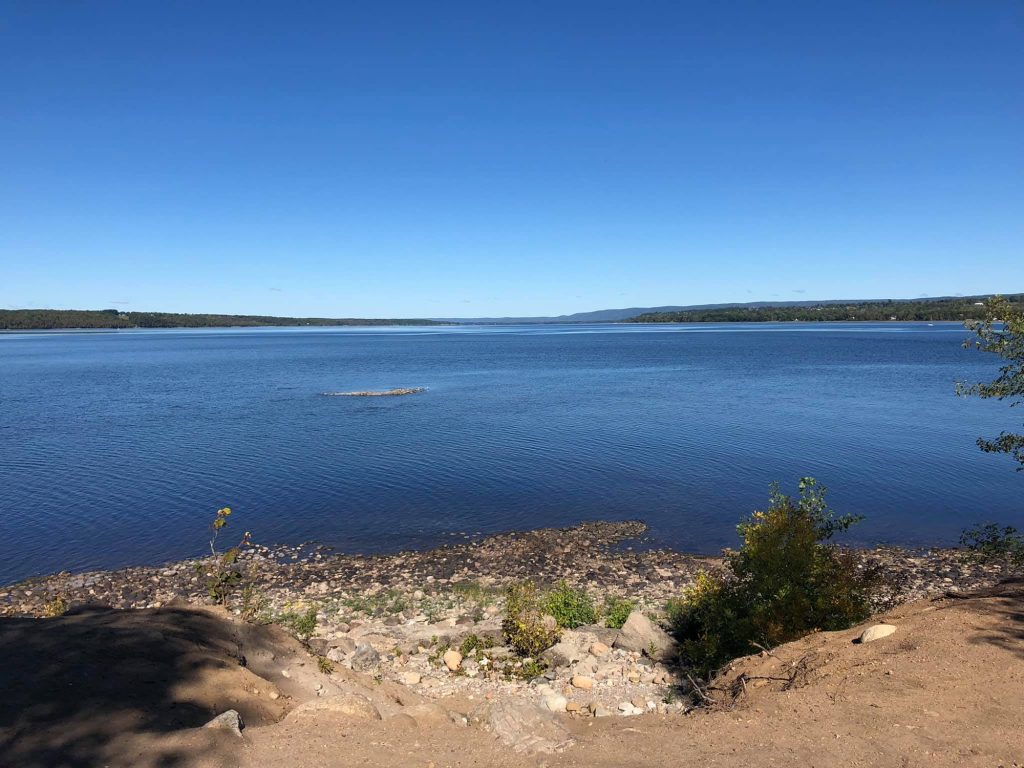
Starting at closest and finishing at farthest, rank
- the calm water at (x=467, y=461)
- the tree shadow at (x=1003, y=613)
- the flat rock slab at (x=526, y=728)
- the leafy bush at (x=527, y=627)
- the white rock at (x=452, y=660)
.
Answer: the flat rock slab at (x=526, y=728)
the tree shadow at (x=1003, y=613)
the white rock at (x=452, y=660)
the leafy bush at (x=527, y=627)
the calm water at (x=467, y=461)

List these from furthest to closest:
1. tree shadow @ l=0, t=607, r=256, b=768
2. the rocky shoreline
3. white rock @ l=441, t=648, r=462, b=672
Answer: white rock @ l=441, t=648, r=462, b=672 < the rocky shoreline < tree shadow @ l=0, t=607, r=256, b=768

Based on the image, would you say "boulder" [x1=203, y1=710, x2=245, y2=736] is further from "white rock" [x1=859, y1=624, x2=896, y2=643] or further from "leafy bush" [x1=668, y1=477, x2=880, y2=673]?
"white rock" [x1=859, y1=624, x2=896, y2=643]

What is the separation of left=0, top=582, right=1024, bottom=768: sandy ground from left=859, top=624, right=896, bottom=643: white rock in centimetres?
20

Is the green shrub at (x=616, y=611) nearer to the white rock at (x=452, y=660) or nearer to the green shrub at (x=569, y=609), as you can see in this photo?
the green shrub at (x=569, y=609)

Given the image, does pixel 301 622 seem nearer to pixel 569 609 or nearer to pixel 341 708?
pixel 341 708

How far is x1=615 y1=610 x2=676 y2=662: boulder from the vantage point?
541 inches

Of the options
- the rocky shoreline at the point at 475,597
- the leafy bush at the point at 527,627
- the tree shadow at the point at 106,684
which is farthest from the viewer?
the leafy bush at the point at 527,627

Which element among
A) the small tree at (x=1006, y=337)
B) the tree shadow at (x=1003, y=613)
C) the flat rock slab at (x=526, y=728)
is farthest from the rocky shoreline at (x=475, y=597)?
the small tree at (x=1006, y=337)

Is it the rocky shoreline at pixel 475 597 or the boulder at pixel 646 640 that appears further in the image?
the boulder at pixel 646 640

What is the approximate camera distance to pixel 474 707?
444 inches

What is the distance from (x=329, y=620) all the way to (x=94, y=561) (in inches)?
439

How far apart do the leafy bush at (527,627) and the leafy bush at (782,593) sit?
3.18 metres

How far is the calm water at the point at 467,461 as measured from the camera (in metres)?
25.2

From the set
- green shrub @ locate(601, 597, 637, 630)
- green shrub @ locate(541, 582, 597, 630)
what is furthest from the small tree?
green shrub @ locate(541, 582, 597, 630)
